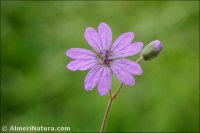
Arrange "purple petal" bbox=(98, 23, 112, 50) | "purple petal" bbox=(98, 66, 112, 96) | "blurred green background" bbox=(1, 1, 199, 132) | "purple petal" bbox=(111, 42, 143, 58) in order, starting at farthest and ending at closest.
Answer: "blurred green background" bbox=(1, 1, 199, 132), "purple petal" bbox=(98, 23, 112, 50), "purple petal" bbox=(111, 42, 143, 58), "purple petal" bbox=(98, 66, 112, 96)

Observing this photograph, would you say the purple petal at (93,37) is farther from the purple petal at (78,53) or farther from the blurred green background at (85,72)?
the blurred green background at (85,72)

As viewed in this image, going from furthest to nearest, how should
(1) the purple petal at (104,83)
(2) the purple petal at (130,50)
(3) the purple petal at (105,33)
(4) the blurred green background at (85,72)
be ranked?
(4) the blurred green background at (85,72), (3) the purple petal at (105,33), (2) the purple petal at (130,50), (1) the purple petal at (104,83)

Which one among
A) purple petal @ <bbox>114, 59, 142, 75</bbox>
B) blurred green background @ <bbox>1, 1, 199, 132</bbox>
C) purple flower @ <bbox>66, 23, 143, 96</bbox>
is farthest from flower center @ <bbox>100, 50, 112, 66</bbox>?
blurred green background @ <bbox>1, 1, 199, 132</bbox>

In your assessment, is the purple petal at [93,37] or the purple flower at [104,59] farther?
the purple petal at [93,37]

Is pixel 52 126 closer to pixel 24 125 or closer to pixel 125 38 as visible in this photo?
pixel 24 125

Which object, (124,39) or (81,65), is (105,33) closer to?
(124,39)

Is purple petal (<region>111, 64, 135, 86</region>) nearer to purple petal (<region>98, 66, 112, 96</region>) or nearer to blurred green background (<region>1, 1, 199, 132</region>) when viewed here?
purple petal (<region>98, 66, 112, 96</region>)

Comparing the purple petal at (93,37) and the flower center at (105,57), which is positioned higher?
the purple petal at (93,37)

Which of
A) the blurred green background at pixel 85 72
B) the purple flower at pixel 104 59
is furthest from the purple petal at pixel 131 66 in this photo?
the blurred green background at pixel 85 72

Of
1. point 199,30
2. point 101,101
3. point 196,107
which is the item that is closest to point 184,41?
point 199,30

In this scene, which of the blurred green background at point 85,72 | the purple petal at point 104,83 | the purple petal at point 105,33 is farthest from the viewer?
the blurred green background at point 85,72
